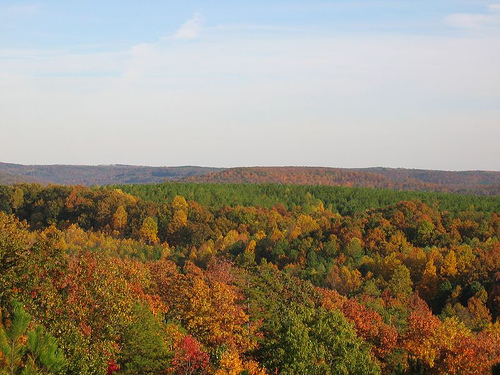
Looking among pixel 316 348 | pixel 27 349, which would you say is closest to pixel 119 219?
pixel 316 348

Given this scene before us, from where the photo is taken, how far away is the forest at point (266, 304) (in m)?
32.8

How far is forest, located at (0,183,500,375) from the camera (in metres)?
32.8

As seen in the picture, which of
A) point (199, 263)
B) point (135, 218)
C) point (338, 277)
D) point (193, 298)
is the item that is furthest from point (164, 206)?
point (193, 298)

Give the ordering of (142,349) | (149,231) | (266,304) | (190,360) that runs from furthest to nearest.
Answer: (149,231)
(266,304)
(190,360)
(142,349)

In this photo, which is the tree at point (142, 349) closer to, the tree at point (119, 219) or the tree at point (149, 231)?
the tree at point (149, 231)

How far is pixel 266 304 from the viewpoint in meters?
61.2

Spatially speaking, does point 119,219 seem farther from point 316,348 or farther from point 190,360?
point 316,348

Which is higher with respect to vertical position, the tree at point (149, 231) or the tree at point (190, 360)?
the tree at point (190, 360)

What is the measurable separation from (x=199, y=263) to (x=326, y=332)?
259 ft

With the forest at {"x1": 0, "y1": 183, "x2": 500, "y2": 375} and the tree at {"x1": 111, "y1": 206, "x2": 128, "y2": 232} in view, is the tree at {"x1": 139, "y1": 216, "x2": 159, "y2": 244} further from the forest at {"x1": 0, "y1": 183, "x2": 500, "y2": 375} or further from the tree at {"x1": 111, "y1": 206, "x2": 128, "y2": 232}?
the forest at {"x1": 0, "y1": 183, "x2": 500, "y2": 375}

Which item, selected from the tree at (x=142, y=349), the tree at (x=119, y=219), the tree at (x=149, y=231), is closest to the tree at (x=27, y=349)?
the tree at (x=142, y=349)

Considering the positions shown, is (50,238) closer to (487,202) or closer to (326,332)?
(326,332)

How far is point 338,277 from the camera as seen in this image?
108 meters

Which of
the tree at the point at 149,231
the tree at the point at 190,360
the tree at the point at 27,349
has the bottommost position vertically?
the tree at the point at 149,231
